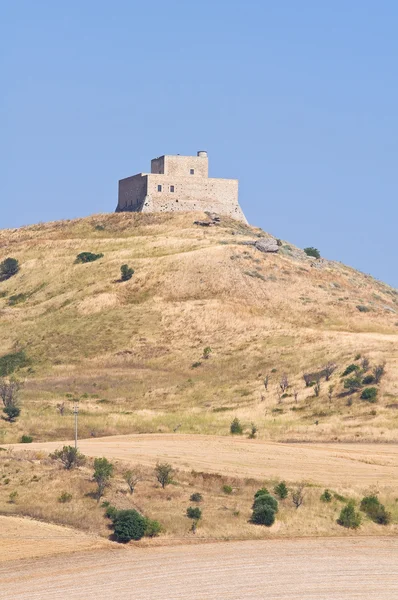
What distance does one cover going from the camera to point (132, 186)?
154m

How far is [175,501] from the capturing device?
54031 mm

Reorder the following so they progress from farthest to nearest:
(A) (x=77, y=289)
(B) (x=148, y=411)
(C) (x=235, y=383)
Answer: (A) (x=77, y=289)
(C) (x=235, y=383)
(B) (x=148, y=411)

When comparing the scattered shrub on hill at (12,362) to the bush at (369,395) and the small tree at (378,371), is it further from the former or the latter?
the bush at (369,395)

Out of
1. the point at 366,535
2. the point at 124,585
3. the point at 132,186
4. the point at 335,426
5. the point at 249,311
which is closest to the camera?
the point at 124,585

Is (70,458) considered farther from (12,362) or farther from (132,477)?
(12,362)

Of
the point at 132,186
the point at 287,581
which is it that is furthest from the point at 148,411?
the point at 132,186

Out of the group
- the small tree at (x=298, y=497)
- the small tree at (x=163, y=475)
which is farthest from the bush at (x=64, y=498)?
the small tree at (x=298, y=497)

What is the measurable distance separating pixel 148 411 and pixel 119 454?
22.0 meters

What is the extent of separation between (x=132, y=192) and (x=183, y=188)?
8.35 metres

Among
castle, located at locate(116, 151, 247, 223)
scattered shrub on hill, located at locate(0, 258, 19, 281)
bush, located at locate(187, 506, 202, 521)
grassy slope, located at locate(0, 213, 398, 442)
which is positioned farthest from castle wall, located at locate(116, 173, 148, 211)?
bush, located at locate(187, 506, 202, 521)

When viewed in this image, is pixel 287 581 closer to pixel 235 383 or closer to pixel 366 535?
pixel 366 535

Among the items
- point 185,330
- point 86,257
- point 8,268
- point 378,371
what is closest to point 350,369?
point 378,371

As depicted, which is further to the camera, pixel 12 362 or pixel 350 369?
pixel 12 362

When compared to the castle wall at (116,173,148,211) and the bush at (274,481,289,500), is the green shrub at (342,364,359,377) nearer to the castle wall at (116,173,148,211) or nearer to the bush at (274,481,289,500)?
the bush at (274,481,289,500)
